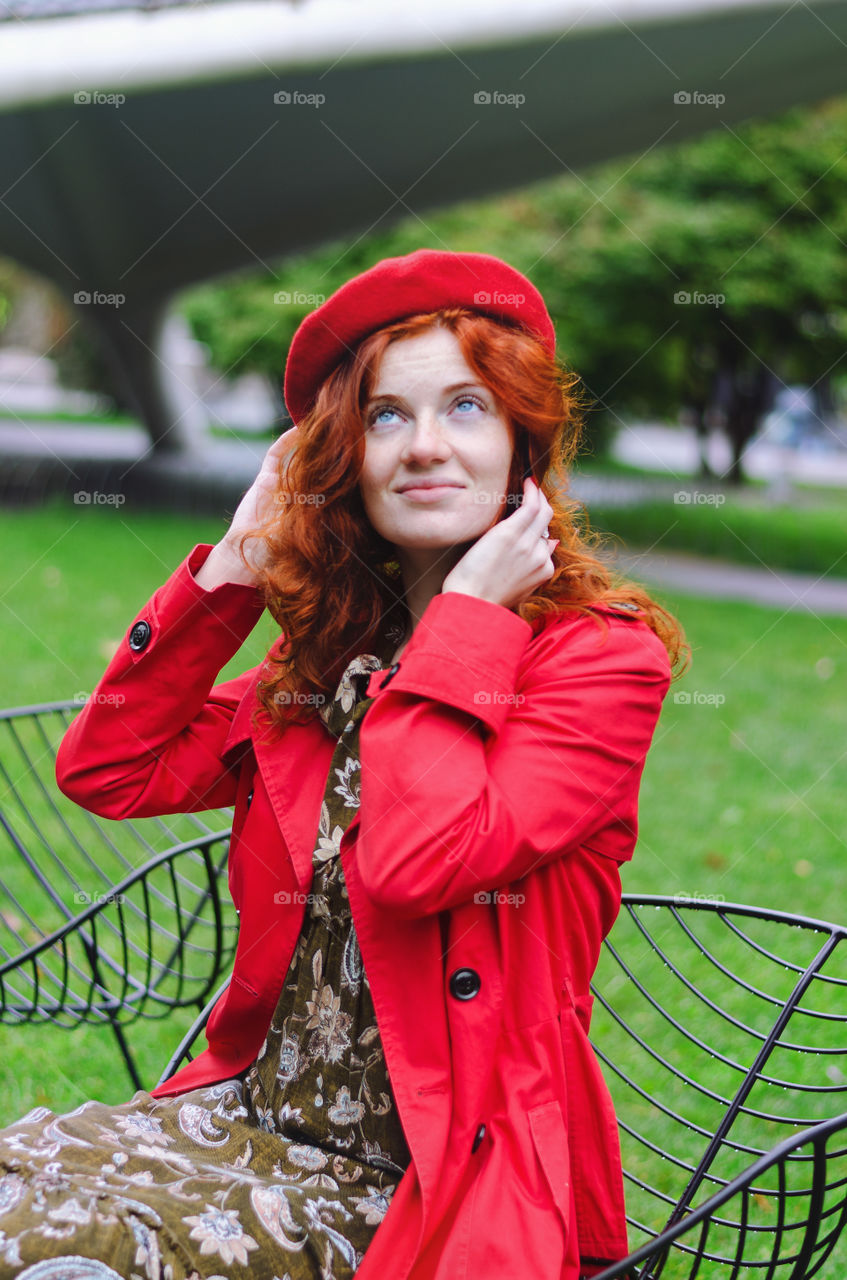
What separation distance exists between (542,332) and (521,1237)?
1236 mm

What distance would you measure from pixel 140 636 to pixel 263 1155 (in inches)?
31.0

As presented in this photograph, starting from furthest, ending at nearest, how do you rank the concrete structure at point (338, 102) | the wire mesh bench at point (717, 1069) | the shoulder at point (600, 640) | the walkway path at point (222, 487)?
the walkway path at point (222, 487) → the concrete structure at point (338, 102) → the wire mesh bench at point (717, 1069) → the shoulder at point (600, 640)

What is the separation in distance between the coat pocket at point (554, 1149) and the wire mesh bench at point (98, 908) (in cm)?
106

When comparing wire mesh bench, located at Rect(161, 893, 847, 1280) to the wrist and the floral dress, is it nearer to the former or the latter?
the floral dress

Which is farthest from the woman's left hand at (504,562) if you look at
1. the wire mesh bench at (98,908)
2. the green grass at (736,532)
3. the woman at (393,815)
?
the green grass at (736,532)

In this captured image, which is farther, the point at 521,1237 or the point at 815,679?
the point at 815,679

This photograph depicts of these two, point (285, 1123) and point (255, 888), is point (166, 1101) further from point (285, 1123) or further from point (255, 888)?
point (255, 888)

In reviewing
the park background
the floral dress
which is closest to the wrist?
the floral dress

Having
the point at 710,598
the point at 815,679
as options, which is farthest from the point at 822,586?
the point at 815,679

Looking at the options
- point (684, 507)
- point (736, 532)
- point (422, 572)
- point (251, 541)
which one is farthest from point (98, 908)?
point (684, 507)

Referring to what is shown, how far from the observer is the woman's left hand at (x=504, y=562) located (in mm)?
1658

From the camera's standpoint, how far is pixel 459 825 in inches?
58.2

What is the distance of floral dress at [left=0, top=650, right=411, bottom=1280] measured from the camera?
1.41 m

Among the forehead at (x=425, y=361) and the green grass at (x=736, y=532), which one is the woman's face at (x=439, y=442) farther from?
the green grass at (x=736, y=532)
